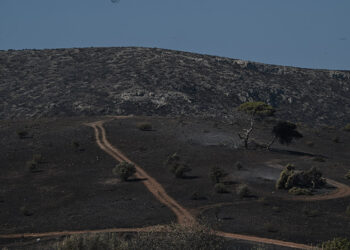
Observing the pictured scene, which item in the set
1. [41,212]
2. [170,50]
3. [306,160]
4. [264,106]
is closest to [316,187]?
[306,160]

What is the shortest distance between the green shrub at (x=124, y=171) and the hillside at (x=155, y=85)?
4148cm

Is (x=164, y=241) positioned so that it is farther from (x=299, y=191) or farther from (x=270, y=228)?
(x=299, y=191)

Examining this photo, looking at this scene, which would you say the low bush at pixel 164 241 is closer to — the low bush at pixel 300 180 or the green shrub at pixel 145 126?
the low bush at pixel 300 180

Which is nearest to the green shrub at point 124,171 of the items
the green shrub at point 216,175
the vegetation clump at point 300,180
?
the green shrub at point 216,175

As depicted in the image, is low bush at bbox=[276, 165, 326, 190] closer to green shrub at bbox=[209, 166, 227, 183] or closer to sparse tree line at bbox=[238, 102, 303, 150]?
green shrub at bbox=[209, 166, 227, 183]

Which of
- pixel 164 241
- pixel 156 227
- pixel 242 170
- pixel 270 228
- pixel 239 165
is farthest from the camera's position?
pixel 239 165

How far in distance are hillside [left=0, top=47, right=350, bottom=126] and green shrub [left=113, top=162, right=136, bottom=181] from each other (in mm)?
41478

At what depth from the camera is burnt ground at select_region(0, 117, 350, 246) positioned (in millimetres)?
33375

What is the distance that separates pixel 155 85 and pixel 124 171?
5599 cm

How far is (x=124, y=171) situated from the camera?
44969 mm

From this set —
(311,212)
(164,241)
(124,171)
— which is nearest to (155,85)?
(124,171)

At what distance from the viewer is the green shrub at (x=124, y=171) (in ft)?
147

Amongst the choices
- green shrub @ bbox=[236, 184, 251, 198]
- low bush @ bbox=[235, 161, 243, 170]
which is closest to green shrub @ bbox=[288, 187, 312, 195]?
green shrub @ bbox=[236, 184, 251, 198]

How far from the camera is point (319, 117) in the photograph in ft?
327
